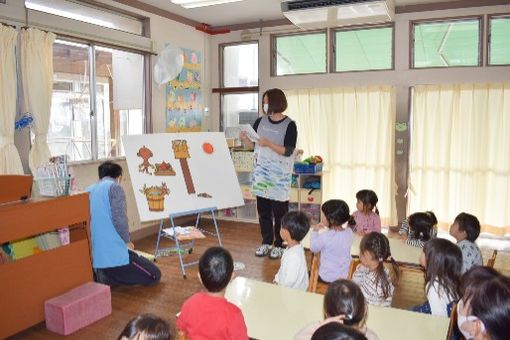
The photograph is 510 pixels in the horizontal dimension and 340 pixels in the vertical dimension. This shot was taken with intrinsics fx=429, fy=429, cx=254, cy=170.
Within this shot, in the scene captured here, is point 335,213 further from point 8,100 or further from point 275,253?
point 8,100

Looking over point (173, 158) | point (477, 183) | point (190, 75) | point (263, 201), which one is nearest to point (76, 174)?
point (173, 158)

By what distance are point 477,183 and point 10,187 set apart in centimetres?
490

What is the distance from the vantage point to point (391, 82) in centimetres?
552

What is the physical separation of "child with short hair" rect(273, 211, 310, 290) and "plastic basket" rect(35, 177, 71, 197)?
172 centimetres

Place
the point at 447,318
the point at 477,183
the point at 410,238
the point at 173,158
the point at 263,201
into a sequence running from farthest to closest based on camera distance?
1. the point at 477,183
2. the point at 263,201
3. the point at 173,158
4. the point at 410,238
5. the point at 447,318

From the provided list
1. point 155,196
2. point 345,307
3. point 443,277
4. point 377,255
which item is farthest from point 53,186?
point 443,277

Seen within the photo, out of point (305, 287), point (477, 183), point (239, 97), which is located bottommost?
point (305, 287)

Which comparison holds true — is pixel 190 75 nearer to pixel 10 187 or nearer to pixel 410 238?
pixel 10 187

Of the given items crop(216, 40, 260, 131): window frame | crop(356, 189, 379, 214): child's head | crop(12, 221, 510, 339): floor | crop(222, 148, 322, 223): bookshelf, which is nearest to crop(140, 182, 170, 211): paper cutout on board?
crop(12, 221, 510, 339): floor

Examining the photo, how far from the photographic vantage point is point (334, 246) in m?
2.77

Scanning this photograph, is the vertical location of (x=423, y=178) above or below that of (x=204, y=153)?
below

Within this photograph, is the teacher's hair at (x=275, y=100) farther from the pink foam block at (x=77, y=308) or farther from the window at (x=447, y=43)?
the pink foam block at (x=77, y=308)

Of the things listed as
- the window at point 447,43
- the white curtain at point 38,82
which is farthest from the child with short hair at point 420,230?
the white curtain at point 38,82

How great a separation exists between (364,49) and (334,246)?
3.76 m
